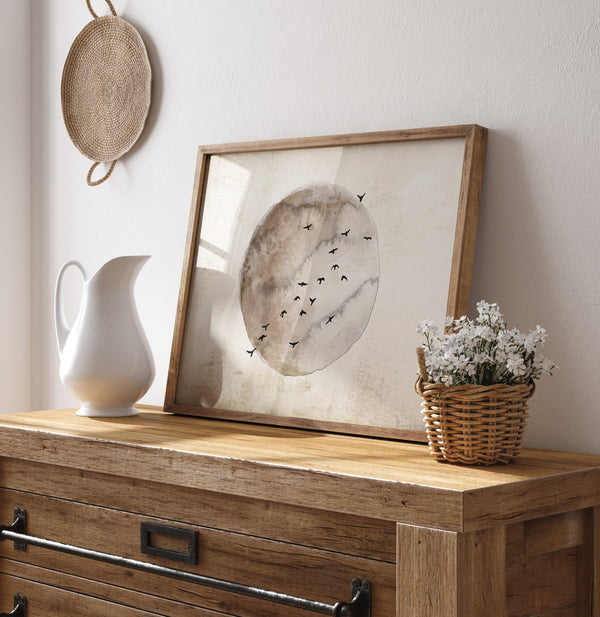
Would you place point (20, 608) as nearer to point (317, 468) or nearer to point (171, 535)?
point (171, 535)

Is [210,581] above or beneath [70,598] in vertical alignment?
Answer: above

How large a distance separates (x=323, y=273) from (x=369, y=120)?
1.00 ft

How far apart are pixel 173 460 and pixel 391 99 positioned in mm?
771

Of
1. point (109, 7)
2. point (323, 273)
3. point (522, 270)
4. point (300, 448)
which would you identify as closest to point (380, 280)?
point (323, 273)

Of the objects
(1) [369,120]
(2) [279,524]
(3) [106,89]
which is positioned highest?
(3) [106,89]

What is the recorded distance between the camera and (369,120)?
1.70 metres

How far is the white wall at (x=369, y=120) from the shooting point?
145 cm

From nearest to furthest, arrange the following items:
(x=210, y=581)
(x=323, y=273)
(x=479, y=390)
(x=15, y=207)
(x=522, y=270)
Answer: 1. (x=479, y=390)
2. (x=210, y=581)
3. (x=522, y=270)
4. (x=323, y=273)
5. (x=15, y=207)

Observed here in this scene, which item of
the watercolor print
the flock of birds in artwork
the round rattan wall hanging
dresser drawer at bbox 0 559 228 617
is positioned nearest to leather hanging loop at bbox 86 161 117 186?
the round rattan wall hanging

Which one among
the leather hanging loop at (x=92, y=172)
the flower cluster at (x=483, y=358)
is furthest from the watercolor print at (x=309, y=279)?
the leather hanging loop at (x=92, y=172)

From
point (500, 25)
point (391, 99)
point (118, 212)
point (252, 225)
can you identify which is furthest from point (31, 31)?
point (500, 25)

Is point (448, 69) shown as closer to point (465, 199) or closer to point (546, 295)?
point (465, 199)

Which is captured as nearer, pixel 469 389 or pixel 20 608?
pixel 469 389

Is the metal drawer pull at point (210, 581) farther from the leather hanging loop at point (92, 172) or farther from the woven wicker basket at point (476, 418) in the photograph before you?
the leather hanging loop at point (92, 172)
